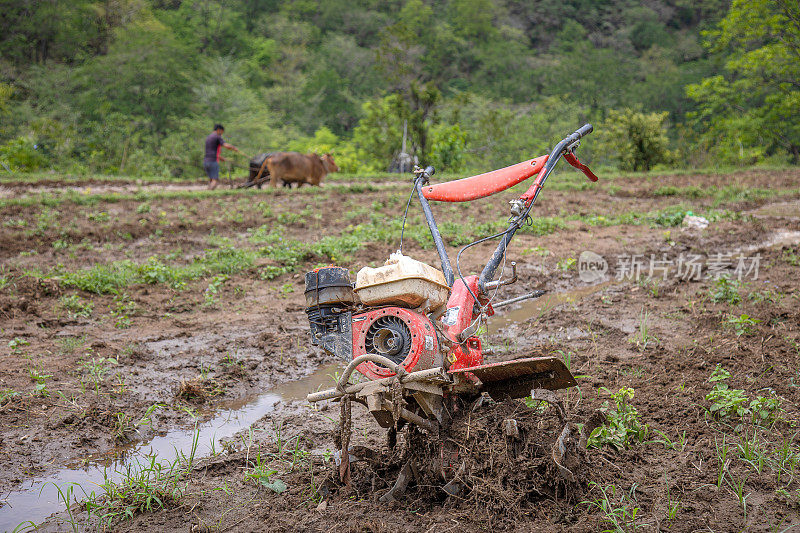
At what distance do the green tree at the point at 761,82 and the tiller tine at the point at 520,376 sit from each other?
18386 mm

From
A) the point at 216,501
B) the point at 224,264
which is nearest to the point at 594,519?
the point at 216,501

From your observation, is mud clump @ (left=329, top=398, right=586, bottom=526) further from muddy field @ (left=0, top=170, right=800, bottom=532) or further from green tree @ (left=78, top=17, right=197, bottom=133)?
green tree @ (left=78, top=17, right=197, bottom=133)

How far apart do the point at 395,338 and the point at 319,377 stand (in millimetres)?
2467

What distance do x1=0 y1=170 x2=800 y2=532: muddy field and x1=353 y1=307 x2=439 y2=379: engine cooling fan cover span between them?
0.44 metres

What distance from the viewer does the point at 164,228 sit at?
1011 cm

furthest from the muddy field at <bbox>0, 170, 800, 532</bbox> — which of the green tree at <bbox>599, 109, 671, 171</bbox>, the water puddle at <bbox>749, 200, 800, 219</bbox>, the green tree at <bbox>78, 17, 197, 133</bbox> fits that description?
the green tree at <bbox>78, 17, 197, 133</bbox>

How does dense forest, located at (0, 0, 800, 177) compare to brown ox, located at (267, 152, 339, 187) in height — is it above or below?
above

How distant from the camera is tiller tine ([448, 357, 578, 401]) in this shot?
2.97 meters

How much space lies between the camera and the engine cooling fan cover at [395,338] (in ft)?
9.73

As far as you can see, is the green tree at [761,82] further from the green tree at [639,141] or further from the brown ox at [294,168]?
the brown ox at [294,168]

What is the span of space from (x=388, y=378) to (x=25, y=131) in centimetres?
2344

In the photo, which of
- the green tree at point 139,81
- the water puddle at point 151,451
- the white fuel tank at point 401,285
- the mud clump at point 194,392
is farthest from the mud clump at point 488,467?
the green tree at point 139,81

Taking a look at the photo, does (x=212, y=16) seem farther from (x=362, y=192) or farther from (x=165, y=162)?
(x=362, y=192)

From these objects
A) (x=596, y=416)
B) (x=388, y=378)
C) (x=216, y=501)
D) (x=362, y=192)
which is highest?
(x=362, y=192)
